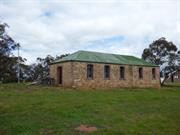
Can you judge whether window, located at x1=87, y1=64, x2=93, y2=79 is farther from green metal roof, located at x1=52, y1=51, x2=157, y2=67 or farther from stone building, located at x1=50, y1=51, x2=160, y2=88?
→ green metal roof, located at x1=52, y1=51, x2=157, y2=67

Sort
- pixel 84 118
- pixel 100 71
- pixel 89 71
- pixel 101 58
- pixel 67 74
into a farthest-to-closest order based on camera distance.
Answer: pixel 101 58
pixel 100 71
pixel 89 71
pixel 67 74
pixel 84 118

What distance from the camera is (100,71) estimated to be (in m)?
29.1

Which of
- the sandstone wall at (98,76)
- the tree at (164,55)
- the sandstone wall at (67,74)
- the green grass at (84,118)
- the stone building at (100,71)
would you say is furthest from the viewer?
the tree at (164,55)

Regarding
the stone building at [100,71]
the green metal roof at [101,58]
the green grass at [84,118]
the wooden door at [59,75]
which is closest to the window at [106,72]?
the stone building at [100,71]

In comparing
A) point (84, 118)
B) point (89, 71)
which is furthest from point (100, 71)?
point (84, 118)

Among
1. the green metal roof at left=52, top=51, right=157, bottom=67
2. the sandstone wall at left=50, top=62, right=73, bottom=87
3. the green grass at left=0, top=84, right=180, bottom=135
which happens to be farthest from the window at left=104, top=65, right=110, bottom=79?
the green grass at left=0, top=84, right=180, bottom=135

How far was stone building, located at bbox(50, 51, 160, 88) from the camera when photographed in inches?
1083

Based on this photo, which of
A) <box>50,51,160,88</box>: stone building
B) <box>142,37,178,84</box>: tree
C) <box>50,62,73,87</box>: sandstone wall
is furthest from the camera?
<box>142,37,178,84</box>: tree

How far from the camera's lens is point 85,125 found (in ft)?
34.4

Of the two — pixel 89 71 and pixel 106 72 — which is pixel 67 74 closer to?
pixel 89 71

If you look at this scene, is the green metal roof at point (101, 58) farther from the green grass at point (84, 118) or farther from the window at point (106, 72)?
the green grass at point (84, 118)

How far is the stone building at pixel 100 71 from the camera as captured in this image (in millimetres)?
27500

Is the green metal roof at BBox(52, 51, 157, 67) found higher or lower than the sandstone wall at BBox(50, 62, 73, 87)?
higher

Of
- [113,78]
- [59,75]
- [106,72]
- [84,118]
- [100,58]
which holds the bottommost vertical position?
[84,118]
